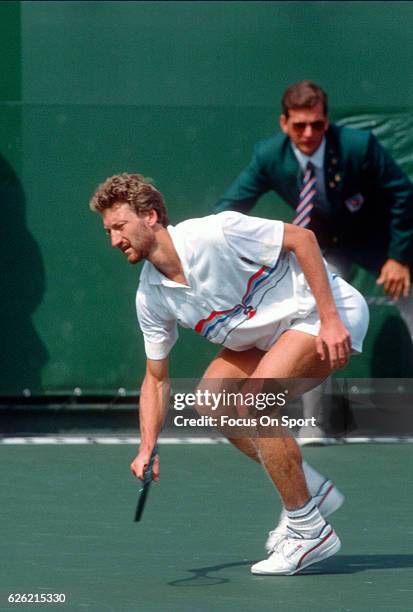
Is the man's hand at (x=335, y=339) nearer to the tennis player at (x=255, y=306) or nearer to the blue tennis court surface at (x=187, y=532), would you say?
the tennis player at (x=255, y=306)

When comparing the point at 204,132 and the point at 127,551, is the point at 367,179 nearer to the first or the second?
the point at 204,132

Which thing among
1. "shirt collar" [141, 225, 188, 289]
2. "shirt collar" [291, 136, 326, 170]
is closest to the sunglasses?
"shirt collar" [291, 136, 326, 170]

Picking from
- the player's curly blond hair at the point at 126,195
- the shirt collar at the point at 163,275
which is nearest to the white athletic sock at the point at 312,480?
the shirt collar at the point at 163,275

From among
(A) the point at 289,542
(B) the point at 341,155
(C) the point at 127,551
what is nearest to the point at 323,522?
(A) the point at 289,542

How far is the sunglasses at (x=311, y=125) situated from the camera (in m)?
8.17

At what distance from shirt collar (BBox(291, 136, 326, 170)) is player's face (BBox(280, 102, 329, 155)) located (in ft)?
0.07

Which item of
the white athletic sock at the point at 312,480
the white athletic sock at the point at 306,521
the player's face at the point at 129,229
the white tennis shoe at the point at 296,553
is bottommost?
the white tennis shoe at the point at 296,553

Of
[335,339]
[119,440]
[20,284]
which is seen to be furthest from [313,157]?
[335,339]

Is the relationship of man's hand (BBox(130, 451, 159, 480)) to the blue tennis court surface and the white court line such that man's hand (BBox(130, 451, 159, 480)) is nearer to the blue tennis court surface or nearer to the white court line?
the blue tennis court surface

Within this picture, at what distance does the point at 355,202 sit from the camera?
851cm

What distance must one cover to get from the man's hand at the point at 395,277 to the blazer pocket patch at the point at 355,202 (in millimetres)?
324

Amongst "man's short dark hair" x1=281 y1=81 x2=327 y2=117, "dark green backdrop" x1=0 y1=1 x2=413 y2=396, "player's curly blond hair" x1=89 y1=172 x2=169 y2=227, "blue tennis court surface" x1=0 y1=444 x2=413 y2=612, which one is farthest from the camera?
"dark green backdrop" x1=0 y1=1 x2=413 y2=396

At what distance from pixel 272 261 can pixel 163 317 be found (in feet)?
1.50

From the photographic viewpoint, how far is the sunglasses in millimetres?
8172
